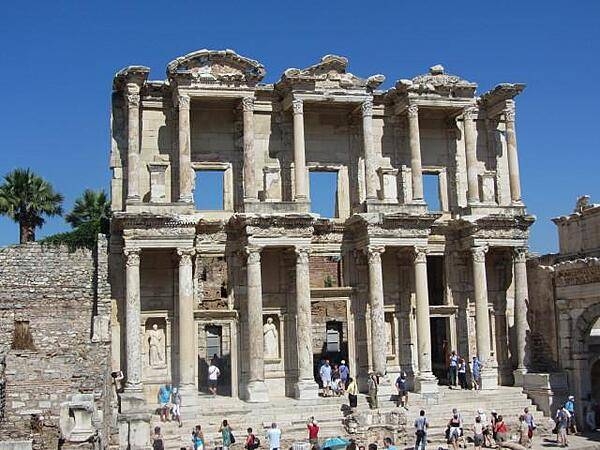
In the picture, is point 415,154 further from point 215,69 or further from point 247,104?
point 215,69

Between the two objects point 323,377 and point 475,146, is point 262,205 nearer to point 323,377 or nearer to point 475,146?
point 323,377

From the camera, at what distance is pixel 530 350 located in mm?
27688

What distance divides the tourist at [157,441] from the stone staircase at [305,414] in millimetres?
697

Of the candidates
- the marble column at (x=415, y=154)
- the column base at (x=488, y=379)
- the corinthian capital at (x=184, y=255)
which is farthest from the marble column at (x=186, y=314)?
the column base at (x=488, y=379)

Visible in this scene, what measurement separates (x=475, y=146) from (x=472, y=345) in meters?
6.73


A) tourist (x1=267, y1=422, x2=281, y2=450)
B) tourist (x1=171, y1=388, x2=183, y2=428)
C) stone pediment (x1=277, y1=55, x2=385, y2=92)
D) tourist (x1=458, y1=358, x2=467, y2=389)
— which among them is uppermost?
stone pediment (x1=277, y1=55, x2=385, y2=92)

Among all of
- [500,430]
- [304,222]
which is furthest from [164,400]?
[500,430]

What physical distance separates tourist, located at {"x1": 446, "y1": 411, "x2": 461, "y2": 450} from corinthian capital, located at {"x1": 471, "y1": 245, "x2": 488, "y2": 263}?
650cm

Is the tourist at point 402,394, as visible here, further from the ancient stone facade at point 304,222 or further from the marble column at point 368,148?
the marble column at point 368,148

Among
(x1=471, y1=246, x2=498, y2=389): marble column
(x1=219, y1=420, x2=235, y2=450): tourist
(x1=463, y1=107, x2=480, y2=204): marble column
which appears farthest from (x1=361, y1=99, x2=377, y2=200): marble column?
(x1=219, y1=420, x2=235, y2=450): tourist

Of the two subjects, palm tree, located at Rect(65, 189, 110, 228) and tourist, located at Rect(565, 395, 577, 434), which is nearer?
tourist, located at Rect(565, 395, 577, 434)

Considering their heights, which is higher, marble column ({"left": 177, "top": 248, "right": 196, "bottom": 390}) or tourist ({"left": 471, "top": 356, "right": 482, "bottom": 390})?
marble column ({"left": 177, "top": 248, "right": 196, "bottom": 390})

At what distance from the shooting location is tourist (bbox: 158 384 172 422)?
2339 cm

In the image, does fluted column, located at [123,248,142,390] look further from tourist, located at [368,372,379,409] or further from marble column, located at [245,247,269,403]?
tourist, located at [368,372,379,409]
